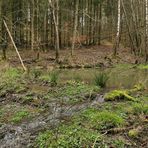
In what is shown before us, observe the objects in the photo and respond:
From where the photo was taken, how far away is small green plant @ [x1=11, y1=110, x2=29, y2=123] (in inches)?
378

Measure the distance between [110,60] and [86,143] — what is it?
1829cm

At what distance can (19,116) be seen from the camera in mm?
9922

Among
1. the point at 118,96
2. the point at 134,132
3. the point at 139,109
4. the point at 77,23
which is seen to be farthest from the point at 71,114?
the point at 77,23

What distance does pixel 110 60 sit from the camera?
2544 cm

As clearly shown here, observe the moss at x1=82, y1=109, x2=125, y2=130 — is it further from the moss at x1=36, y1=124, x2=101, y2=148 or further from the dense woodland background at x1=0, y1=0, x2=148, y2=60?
the dense woodland background at x1=0, y1=0, x2=148, y2=60

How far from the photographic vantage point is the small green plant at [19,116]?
378 inches

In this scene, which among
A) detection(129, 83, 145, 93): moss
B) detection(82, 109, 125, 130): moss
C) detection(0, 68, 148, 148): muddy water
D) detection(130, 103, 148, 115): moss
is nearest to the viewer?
detection(0, 68, 148, 148): muddy water

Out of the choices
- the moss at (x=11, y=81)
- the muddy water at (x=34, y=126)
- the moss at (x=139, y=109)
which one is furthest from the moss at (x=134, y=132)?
the moss at (x=11, y=81)

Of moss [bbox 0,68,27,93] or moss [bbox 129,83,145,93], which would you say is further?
moss [bbox 0,68,27,93]

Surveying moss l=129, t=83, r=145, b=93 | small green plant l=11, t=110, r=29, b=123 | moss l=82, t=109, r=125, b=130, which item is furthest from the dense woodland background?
moss l=82, t=109, r=125, b=130

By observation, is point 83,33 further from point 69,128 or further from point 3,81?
point 69,128

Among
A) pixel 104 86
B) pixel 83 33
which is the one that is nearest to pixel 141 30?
pixel 83 33

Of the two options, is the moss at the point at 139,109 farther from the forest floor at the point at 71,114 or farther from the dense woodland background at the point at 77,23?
the dense woodland background at the point at 77,23

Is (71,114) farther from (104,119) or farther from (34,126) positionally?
(104,119)
